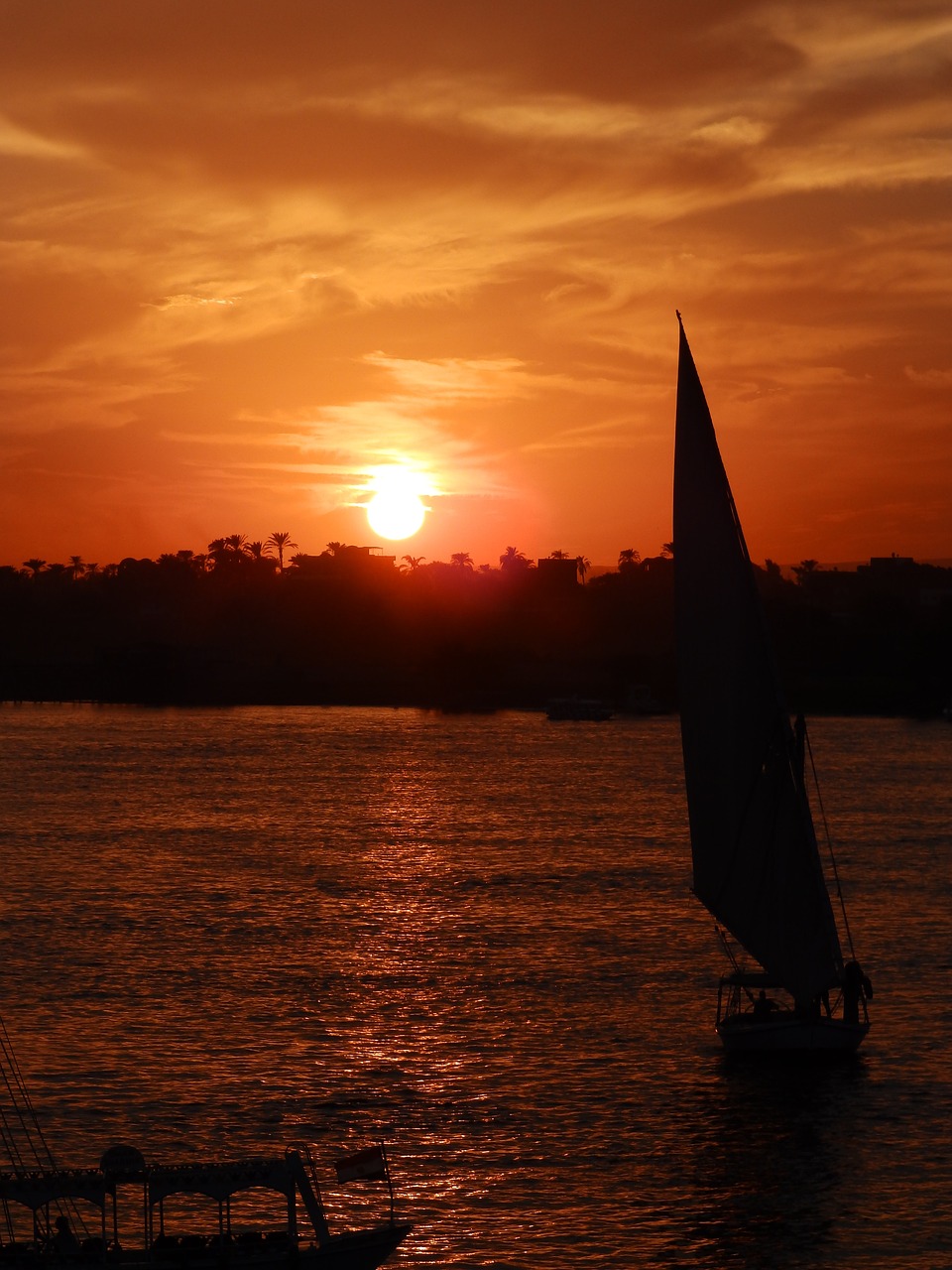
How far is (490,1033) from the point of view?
42719 mm

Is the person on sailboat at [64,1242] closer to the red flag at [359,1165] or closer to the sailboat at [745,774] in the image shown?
the red flag at [359,1165]

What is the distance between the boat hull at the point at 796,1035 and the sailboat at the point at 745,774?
0.08ft

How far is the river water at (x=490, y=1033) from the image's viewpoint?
30.6 metres

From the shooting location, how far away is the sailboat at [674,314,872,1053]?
3750 cm

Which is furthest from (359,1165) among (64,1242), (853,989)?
(853,989)

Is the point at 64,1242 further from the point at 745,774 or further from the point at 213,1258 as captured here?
the point at 745,774

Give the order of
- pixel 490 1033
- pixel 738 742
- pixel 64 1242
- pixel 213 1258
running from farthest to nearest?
pixel 490 1033, pixel 738 742, pixel 64 1242, pixel 213 1258

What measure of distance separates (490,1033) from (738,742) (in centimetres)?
1083

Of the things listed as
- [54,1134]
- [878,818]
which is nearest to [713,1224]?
[54,1134]

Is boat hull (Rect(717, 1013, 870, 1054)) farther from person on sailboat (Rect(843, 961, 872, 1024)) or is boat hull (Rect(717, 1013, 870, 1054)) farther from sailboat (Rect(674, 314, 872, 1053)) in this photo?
person on sailboat (Rect(843, 961, 872, 1024))

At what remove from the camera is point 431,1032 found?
4288cm

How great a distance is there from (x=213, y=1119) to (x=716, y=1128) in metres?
10.8

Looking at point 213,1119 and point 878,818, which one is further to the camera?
point 878,818

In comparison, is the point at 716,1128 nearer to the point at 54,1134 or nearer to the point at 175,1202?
the point at 175,1202
